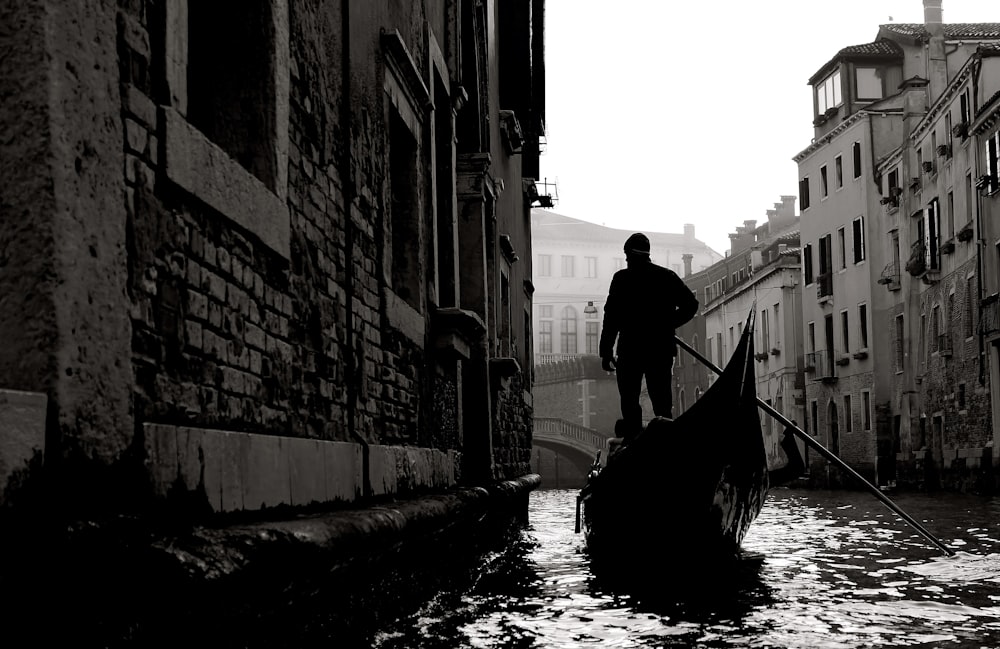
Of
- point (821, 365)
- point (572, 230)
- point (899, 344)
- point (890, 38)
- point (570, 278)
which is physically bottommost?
point (821, 365)

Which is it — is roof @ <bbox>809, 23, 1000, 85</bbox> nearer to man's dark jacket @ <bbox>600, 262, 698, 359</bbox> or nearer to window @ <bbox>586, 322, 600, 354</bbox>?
man's dark jacket @ <bbox>600, 262, 698, 359</bbox>

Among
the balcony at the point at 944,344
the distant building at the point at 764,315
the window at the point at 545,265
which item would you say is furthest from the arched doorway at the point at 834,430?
the window at the point at 545,265

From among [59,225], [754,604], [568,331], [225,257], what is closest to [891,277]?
[754,604]

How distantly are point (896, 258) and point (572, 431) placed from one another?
17.2m

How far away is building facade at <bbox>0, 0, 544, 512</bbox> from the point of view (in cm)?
257

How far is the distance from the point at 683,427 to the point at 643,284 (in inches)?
60.7

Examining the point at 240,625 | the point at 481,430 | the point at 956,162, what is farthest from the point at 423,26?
the point at 956,162

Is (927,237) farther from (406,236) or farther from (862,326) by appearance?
(406,236)

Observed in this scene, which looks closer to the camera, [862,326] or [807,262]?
[862,326]

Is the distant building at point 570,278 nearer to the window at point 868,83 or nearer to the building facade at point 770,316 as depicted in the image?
the building facade at point 770,316

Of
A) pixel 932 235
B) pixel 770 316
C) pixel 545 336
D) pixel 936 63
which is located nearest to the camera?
pixel 932 235

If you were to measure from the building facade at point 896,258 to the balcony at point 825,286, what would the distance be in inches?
1.8

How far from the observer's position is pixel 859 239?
104ft

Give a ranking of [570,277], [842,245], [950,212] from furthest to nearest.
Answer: [570,277] < [842,245] < [950,212]
